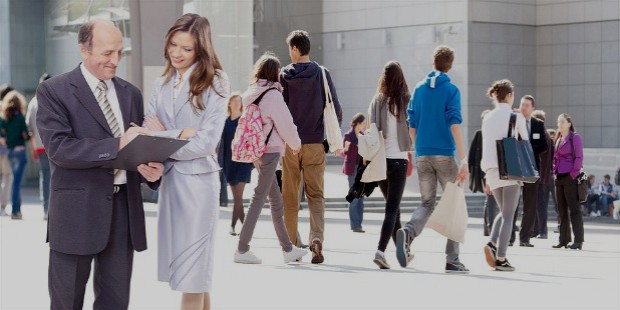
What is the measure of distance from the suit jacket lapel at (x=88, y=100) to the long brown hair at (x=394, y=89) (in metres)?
5.94

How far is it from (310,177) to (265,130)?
0.81 m

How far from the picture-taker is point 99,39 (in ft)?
19.5

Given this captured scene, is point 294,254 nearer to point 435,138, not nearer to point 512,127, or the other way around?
point 435,138

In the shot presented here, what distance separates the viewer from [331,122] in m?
11.9

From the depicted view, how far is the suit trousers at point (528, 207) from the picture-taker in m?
15.6

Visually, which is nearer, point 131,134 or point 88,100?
point 131,134

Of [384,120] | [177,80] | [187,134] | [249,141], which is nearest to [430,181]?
[384,120]

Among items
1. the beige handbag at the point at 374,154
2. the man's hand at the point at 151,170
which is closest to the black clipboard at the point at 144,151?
the man's hand at the point at 151,170

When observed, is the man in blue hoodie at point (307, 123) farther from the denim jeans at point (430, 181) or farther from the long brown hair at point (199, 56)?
the long brown hair at point (199, 56)

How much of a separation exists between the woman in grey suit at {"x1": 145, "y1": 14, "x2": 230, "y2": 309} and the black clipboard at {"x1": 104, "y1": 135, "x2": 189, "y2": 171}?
0.66 feet

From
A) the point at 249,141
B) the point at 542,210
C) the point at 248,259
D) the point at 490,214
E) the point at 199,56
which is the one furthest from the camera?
the point at 542,210

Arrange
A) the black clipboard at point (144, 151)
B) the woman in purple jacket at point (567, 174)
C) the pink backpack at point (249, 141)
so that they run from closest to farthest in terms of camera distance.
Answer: the black clipboard at point (144, 151) < the pink backpack at point (249, 141) < the woman in purple jacket at point (567, 174)

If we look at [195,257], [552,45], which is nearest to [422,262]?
[195,257]

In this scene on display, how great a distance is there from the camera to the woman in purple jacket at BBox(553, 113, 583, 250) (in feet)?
55.5
